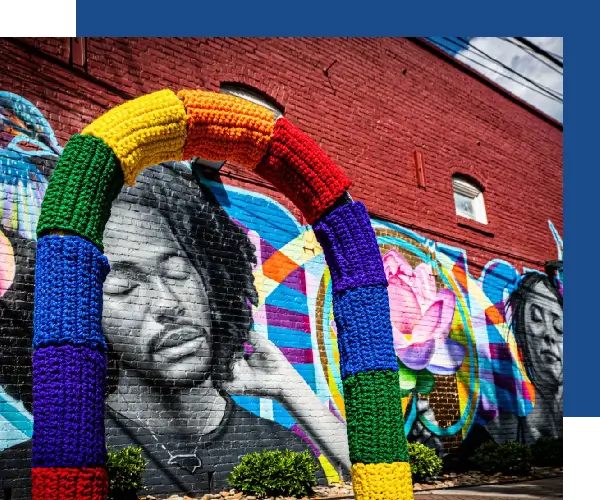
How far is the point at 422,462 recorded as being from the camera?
6.66m

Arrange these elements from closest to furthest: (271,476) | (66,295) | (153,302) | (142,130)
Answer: (66,295), (142,130), (271,476), (153,302)

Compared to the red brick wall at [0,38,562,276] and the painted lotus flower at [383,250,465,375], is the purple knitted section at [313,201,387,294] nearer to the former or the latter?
the red brick wall at [0,38,562,276]

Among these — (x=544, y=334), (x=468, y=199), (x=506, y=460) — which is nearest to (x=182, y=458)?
(x=506, y=460)

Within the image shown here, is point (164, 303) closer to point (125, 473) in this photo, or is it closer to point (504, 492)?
point (125, 473)

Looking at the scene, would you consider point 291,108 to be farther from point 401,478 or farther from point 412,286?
point 401,478

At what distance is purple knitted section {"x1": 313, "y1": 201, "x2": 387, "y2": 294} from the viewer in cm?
308

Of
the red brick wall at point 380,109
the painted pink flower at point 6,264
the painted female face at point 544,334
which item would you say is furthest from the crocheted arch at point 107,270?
the painted female face at point 544,334

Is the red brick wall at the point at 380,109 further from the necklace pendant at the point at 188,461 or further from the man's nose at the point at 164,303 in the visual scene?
the necklace pendant at the point at 188,461

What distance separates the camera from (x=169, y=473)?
5.27 meters

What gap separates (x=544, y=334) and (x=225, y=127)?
24.8 feet

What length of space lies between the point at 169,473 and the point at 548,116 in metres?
8.24

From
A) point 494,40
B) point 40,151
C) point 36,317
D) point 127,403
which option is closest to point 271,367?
point 127,403

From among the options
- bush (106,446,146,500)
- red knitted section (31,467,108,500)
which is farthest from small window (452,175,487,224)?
red knitted section (31,467,108,500)

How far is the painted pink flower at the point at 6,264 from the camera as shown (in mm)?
4754
